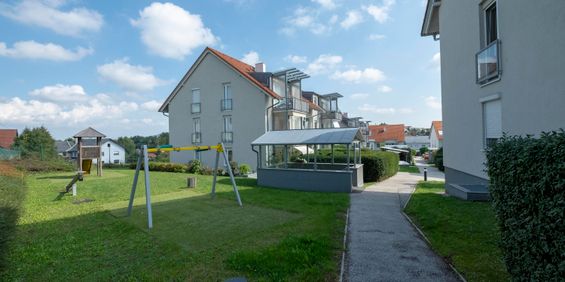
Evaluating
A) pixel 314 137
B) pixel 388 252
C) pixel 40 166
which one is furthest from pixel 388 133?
pixel 388 252

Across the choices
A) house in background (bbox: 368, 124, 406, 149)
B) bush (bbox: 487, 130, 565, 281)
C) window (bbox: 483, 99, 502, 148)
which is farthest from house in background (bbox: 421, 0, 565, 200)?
house in background (bbox: 368, 124, 406, 149)

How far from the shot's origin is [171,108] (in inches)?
1270

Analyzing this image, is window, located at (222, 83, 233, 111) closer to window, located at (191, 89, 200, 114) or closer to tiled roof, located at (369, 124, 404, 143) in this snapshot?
window, located at (191, 89, 200, 114)

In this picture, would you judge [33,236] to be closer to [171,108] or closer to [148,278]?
[148,278]

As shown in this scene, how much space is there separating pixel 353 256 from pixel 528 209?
3217 millimetres

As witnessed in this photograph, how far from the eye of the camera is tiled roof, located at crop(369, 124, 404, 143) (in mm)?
79088

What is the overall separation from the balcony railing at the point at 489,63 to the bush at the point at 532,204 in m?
5.89

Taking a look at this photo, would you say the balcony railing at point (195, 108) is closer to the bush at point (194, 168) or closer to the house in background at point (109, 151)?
the bush at point (194, 168)

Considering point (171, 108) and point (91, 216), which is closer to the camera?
point (91, 216)

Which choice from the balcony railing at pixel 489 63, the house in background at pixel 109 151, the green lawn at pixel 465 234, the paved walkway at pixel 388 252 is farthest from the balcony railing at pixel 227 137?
the house in background at pixel 109 151

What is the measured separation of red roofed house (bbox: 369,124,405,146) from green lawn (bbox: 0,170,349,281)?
70.6m

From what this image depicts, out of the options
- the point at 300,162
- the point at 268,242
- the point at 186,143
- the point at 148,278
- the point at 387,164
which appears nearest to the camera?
the point at 148,278

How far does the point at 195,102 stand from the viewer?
3033 cm

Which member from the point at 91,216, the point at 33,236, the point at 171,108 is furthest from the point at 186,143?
the point at 33,236
